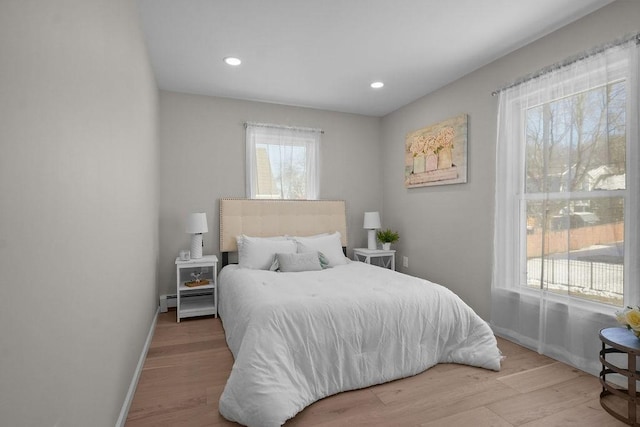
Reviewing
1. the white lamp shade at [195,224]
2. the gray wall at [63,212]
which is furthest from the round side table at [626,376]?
the white lamp shade at [195,224]

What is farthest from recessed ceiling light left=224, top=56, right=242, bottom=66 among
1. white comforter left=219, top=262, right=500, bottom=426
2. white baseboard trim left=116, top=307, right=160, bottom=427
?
white baseboard trim left=116, top=307, right=160, bottom=427

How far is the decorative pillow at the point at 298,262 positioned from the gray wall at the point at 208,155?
1115 mm

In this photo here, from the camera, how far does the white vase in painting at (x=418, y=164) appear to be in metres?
3.99

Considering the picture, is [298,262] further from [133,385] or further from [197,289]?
[133,385]

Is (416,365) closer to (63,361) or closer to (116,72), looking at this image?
(63,361)

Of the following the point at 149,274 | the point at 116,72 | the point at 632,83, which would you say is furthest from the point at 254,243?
the point at 632,83

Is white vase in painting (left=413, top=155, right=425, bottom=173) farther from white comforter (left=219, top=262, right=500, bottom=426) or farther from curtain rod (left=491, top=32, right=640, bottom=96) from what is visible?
white comforter (left=219, top=262, right=500, bottom=426)

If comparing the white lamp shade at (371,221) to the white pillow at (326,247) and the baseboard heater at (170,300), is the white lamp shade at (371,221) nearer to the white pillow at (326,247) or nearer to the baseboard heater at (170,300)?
the white pillow at (326,247)

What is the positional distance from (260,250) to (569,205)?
110 inches

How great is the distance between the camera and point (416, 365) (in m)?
2.30

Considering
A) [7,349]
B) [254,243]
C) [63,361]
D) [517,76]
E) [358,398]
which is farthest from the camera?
[254,243]

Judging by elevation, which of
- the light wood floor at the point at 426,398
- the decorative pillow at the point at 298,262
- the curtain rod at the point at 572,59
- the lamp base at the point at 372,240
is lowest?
the light wood floor at the point at 426,398

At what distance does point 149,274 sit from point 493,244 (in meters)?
3.18

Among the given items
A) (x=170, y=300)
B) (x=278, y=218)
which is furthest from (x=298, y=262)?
(x=170, y=300)
